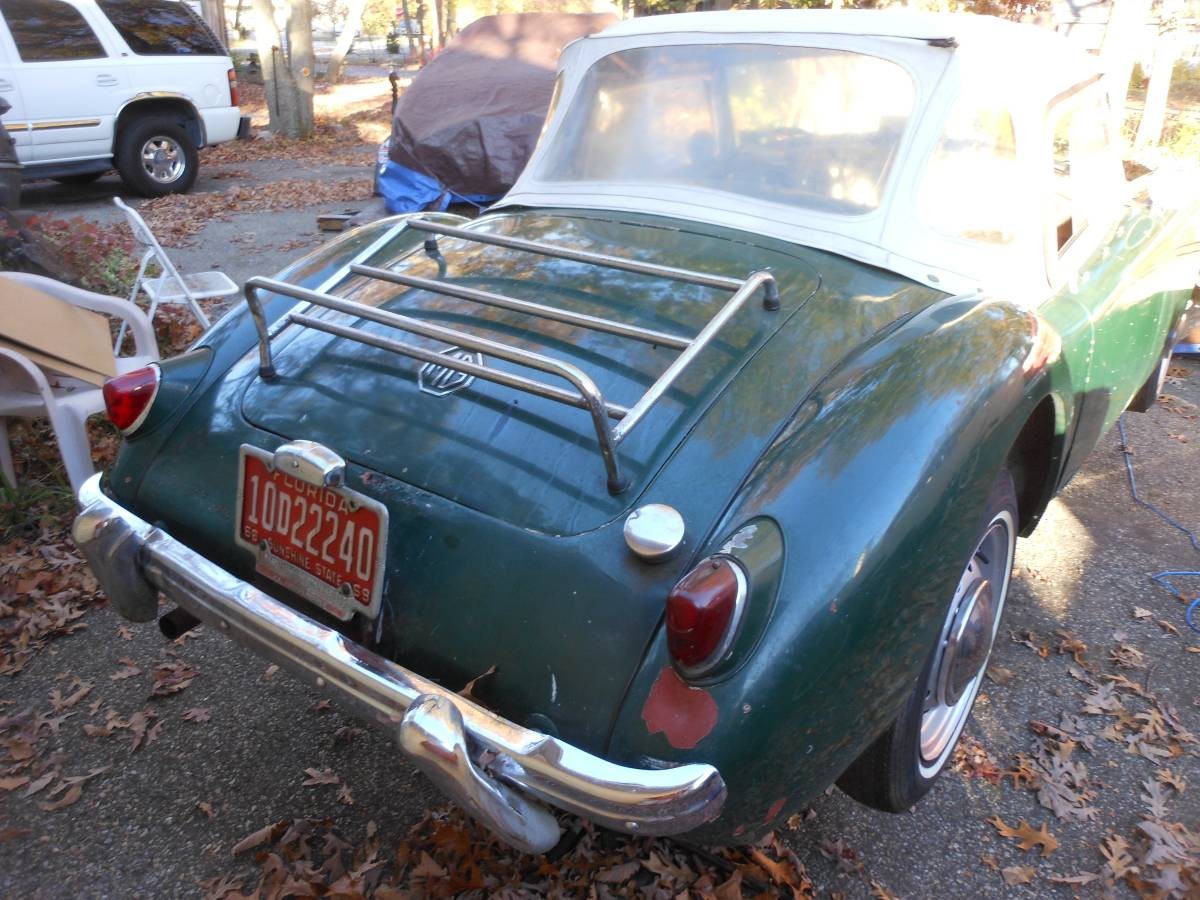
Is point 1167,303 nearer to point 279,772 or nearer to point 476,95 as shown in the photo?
point 279,772

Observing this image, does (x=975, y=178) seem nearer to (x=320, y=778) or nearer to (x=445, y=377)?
(x=445, y=377)

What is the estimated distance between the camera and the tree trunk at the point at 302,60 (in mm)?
13250

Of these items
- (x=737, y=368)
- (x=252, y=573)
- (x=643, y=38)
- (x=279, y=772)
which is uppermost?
(x=643, y=38)

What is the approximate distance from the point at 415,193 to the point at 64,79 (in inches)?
165

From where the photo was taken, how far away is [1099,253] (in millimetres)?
3260

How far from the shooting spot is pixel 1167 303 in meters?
3.81

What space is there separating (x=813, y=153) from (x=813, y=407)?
117 centimetres

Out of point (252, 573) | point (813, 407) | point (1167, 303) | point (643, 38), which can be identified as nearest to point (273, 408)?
point (252, 573)

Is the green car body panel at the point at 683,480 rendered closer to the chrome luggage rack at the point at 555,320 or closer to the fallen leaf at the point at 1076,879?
the chrome luggage rack at the point at 555,320

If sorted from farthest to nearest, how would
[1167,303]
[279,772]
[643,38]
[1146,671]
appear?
[1167,303], [643,38], [1146,671], [279,772]

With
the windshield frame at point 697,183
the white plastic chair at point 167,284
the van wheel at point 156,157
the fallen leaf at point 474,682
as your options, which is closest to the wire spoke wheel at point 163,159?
the van wheel at point 156,157

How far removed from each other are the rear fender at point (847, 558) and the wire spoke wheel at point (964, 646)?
0.34m

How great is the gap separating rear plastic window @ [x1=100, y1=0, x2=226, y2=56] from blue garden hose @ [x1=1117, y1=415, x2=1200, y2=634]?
393 inches

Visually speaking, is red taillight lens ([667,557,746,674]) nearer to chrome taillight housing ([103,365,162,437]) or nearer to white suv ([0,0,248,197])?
chrome taillight housing ([103,365,162,437])
